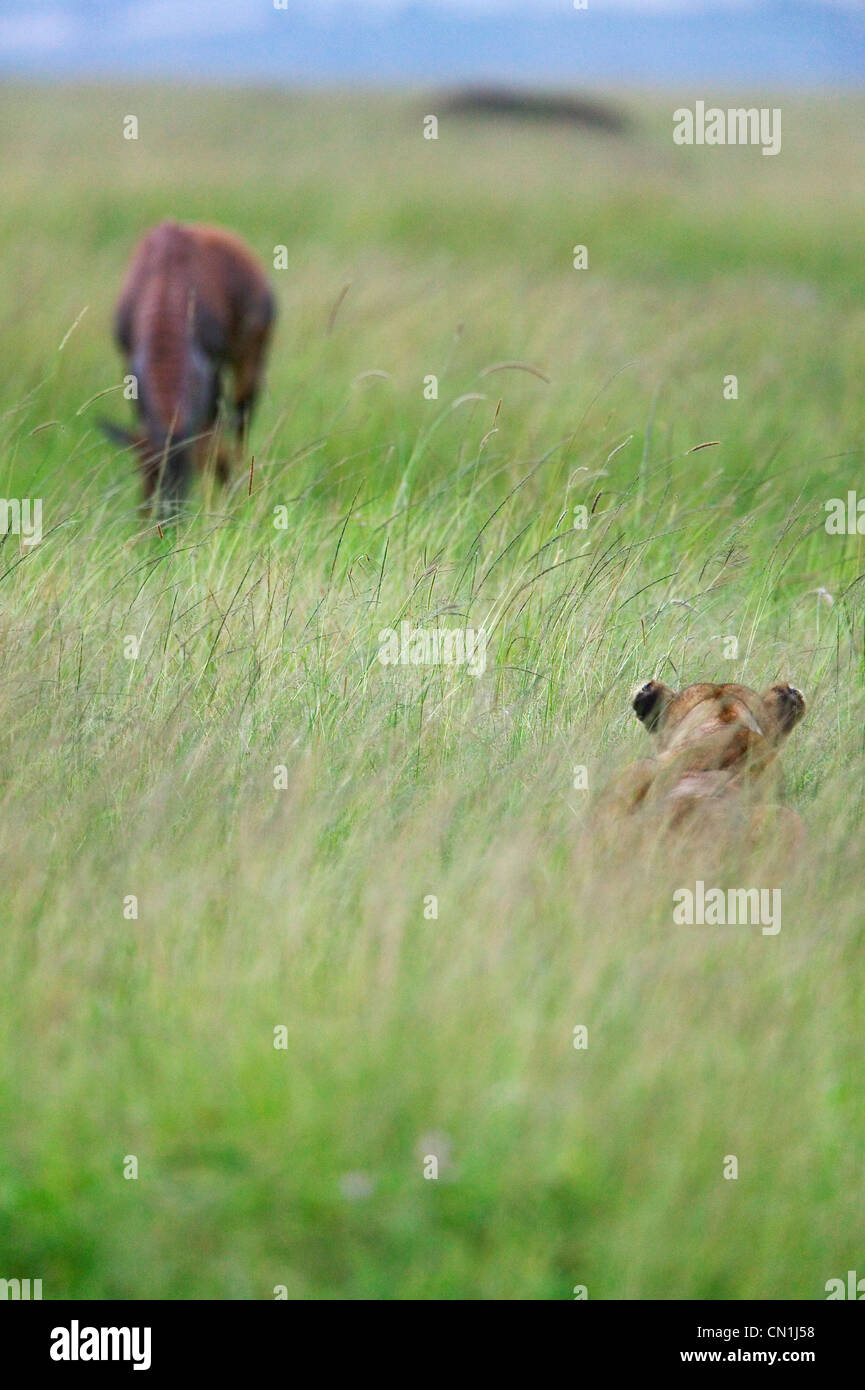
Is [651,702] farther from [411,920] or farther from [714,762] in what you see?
[411,920]

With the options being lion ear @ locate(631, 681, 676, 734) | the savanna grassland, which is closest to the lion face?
lion ear @ locate(631, 681, 676, 734)

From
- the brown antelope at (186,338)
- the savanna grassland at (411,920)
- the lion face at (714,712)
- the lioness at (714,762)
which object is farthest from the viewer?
the brown antelope at (186,338)

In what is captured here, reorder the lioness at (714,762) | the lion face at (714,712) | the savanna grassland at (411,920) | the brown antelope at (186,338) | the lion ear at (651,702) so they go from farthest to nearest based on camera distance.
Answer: the brown antelope at (186,338), the lion ear at (651,702), the lion face at (714,712), the lioness at (714,762), the savanna grassland at (411,920)

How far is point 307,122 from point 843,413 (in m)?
28.3

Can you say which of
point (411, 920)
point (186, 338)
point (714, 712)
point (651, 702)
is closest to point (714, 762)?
point (714, 712)

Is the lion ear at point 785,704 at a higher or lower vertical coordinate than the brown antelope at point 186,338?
lower

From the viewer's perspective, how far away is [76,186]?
15.7m

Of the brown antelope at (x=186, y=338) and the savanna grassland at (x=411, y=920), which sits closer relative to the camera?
the savanna grassland at (x=411, y=920)

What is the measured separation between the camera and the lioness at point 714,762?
3.36m

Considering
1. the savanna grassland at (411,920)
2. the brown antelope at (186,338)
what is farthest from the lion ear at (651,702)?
the brown antelope at (186,338)

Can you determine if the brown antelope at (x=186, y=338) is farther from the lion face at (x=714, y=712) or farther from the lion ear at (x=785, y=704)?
the lion ear at (x=785, y=704)

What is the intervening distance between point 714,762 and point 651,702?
309mm
